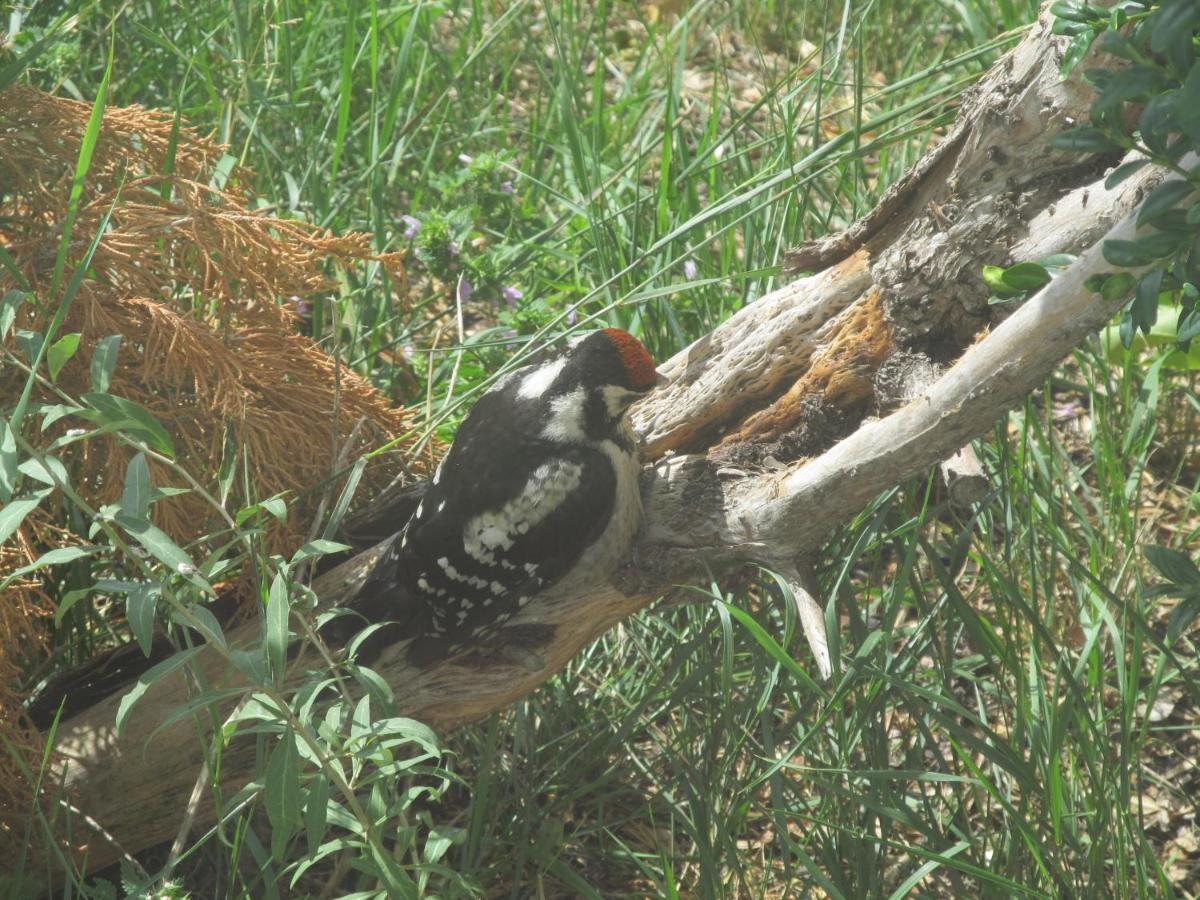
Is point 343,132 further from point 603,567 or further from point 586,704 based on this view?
point 586,704

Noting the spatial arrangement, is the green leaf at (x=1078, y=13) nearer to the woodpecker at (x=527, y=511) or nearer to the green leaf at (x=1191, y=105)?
the green leaf at (x=1191, y=105)

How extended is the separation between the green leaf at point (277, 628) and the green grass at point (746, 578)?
474 mm

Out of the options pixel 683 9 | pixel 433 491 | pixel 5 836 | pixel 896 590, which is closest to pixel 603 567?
pixel 433 491

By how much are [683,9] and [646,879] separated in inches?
134

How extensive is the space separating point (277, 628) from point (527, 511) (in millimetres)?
950

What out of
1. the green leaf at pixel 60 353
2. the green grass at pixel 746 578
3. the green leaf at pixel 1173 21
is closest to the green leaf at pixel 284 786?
the green grass at pixel 746 578

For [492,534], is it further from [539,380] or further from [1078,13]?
[1078,13]

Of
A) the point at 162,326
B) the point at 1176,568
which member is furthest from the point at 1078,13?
the point at 162,326

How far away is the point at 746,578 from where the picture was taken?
2.61m

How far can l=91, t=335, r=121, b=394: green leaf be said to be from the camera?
1774 mm

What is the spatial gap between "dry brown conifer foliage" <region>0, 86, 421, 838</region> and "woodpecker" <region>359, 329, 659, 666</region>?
0.26m

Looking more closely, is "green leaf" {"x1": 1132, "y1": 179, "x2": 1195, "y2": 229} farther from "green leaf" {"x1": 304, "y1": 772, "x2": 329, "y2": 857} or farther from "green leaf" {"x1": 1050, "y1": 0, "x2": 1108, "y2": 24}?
"green leaf" {"x1": 304, "y1": 772, "x2": 329, "y2": 857}

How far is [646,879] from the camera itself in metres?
2.91

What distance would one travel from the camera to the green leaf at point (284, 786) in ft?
5.33
